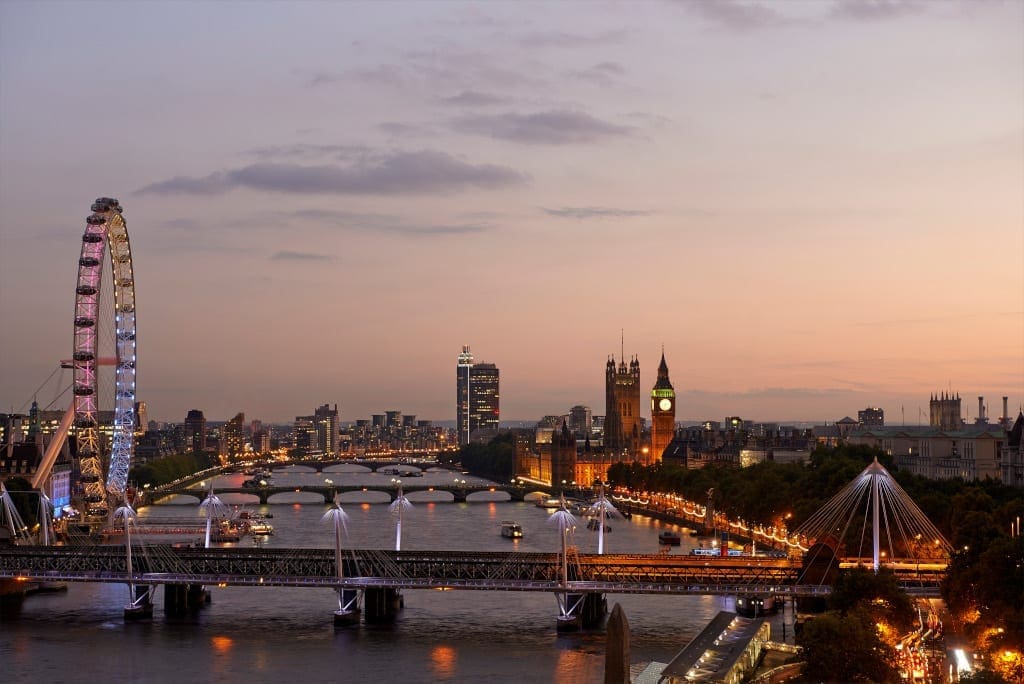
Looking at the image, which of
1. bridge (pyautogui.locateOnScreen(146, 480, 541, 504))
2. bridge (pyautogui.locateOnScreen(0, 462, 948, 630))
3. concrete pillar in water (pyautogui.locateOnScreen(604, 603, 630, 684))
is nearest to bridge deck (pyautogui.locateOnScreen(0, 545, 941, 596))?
bridge (pyautogui.locateOnScreen(0, 462, 948, 630))

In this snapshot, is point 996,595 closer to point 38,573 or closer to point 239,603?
point 239,603

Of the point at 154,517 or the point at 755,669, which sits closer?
the point at 755,669

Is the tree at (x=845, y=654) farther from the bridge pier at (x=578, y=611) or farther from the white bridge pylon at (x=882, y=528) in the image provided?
the white bridge pylon at (x=882, y=528)

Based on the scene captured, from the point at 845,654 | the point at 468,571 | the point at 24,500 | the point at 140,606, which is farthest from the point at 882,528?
the point at 24,500

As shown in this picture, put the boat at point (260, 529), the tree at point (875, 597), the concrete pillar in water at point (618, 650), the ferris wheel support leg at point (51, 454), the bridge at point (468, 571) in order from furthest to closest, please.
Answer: the boat at point (260, 529)
the ferris wheel support leg at point (51, 454)
the bridge at point (468, 571)
the tree at point (875, 597)
the concrete pillar in water at point (618, 650)

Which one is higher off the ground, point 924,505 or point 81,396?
point 81,396

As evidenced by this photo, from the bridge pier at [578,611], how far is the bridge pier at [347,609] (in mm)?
7854

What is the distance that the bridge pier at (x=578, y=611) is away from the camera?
197 feet

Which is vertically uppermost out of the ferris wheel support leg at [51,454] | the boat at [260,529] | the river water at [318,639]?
the ferris wheel support leg at [51,454]

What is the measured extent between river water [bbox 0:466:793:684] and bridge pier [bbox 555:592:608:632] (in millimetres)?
658

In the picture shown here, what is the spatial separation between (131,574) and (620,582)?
19.6m

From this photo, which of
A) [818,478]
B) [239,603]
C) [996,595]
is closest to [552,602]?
[239,603]

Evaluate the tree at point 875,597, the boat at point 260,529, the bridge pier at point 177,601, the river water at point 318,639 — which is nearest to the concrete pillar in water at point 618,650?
the tree at point 875,597

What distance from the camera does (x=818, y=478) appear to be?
10219cm
